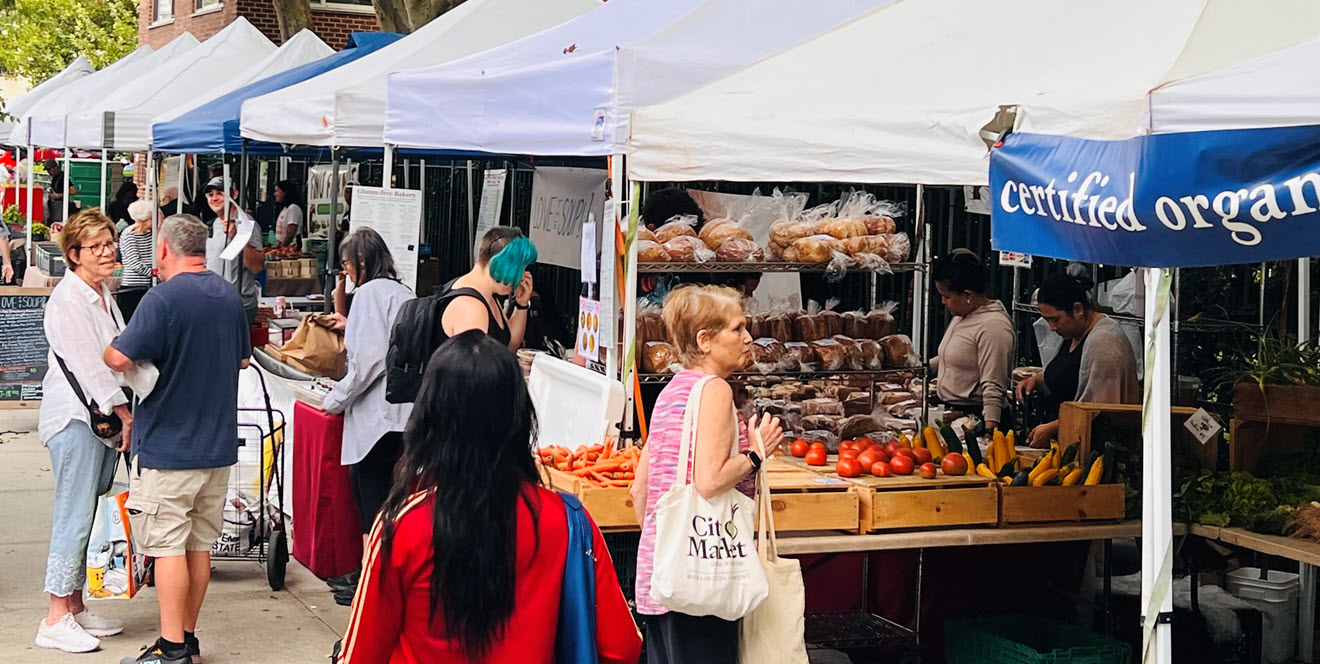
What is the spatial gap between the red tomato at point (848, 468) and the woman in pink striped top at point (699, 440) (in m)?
1.17

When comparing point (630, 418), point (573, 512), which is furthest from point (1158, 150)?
point (630, 418)

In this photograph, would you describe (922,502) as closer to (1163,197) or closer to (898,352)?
(898,352)

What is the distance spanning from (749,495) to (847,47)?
2.03 m

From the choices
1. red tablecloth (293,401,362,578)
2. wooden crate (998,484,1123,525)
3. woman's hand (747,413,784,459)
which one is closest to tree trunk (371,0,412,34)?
red tablecloth (293,401,362,578)

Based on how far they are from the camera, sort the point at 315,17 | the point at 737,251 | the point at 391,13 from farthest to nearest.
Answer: the point at 315,17 → the point at 391,13 → the point at 737,251

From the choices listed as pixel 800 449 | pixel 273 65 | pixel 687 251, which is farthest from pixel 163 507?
pixel 273 65

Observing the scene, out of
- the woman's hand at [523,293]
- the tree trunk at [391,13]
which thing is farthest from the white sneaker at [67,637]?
the tree trunk at [391,13]

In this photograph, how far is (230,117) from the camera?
532 inches

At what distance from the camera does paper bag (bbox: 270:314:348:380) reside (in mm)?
8425

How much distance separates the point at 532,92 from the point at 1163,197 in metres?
3.75

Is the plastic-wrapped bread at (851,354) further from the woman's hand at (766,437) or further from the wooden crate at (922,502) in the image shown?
the woman's hand at (766,437)

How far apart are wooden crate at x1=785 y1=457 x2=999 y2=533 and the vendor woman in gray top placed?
4.52 ft

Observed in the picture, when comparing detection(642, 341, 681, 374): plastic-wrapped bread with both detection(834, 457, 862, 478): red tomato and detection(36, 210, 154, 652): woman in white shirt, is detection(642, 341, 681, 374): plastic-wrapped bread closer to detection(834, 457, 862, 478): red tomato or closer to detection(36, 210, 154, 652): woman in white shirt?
detection(834, 457, 862, 478): red tomato

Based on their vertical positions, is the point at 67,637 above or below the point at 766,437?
below
